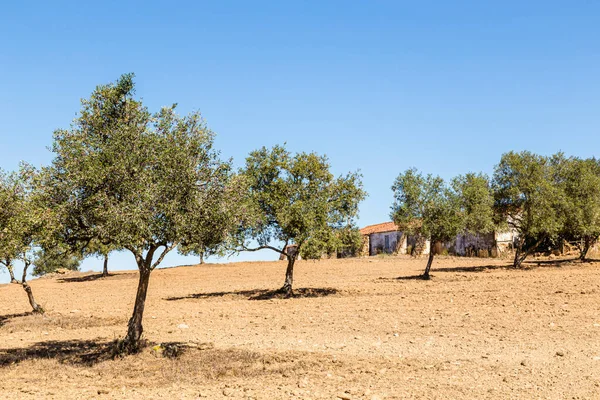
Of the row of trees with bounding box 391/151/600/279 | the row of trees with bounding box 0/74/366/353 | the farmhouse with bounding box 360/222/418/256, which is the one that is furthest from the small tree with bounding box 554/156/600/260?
the row of trees with bounding box 0/74/366/353

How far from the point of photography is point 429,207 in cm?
4659

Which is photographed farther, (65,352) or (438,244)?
(438,244)

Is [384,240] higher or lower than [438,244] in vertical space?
higher

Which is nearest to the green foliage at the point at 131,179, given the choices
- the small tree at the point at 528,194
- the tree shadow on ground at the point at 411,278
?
the tree shadow on ground at the point at 411,278

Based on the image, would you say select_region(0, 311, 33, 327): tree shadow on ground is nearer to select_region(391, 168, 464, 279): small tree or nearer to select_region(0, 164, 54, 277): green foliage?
select_region(0, 164, 54, 277): green foliage

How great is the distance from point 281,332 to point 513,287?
19.1 metres

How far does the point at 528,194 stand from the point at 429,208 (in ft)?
42.9

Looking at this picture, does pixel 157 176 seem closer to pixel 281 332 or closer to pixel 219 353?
pixel 219 353

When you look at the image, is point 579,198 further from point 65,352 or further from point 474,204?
point 65,352

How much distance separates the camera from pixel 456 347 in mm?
20359

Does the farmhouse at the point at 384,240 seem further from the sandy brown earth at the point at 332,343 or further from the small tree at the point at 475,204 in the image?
the sandy brown earth at the point at 332,343

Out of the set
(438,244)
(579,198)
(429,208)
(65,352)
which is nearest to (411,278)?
(429,208)

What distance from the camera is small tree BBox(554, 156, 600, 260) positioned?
53312 mm

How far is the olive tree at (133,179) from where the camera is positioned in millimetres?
18719
